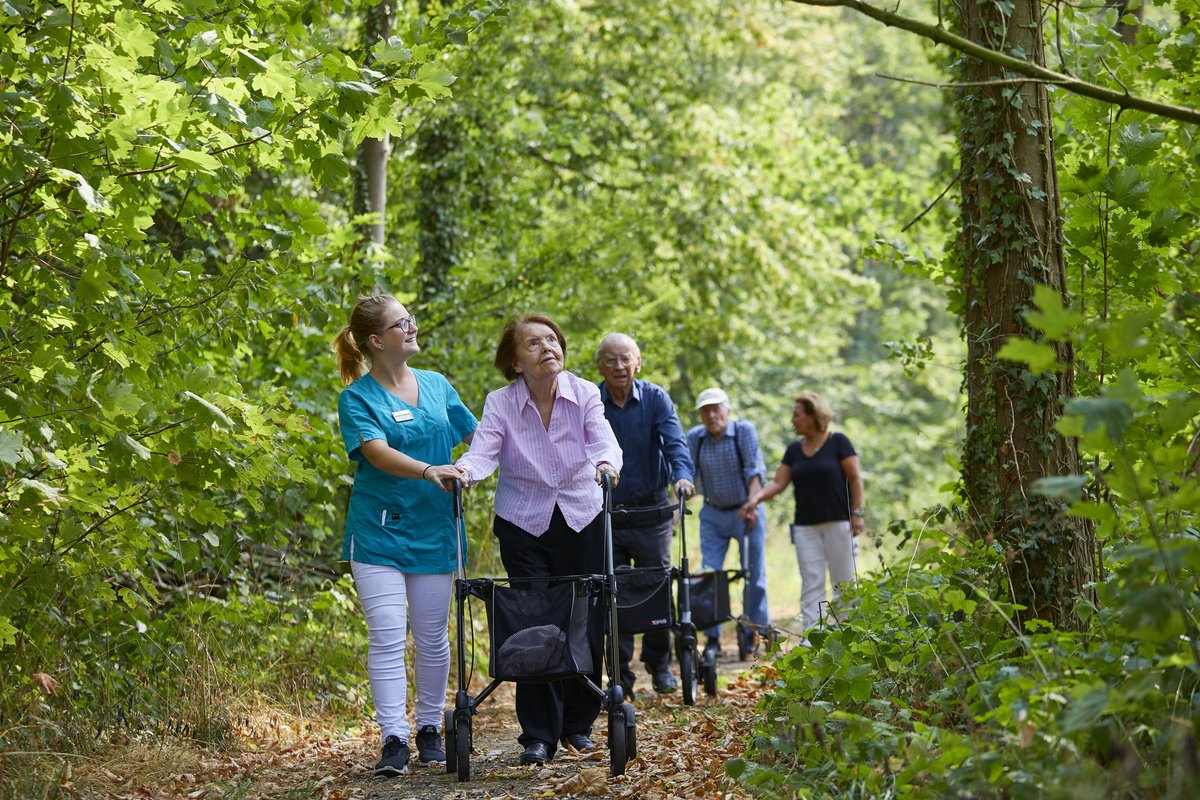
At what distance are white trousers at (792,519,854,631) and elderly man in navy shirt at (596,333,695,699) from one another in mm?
2139

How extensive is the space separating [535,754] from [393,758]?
64cm

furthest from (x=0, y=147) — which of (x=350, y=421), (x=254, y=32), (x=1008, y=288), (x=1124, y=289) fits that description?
(x=1124, y=289)

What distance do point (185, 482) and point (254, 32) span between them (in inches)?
77.3

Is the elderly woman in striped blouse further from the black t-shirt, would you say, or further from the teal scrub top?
the black t-shirt

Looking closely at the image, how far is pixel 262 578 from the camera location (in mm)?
8188

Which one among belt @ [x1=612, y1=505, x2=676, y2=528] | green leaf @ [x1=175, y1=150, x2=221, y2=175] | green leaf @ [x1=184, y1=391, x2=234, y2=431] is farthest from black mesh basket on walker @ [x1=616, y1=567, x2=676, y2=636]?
green leaf @ [x1=175, y1=150, x2=221, y2=175]

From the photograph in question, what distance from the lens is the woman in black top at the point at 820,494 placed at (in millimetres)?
9648

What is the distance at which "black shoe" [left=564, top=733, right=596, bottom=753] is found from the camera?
597 centimetres

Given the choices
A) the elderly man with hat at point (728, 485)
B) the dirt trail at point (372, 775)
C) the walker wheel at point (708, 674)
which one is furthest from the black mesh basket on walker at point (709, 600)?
the dirt trail at point (372, 775)

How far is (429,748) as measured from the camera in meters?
5.94

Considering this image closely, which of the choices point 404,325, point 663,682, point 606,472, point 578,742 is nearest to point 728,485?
point 663,682

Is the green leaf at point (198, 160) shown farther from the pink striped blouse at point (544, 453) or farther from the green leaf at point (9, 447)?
the pink striped blouse at point (544, 453)

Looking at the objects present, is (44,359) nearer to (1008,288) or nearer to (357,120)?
(357,120)

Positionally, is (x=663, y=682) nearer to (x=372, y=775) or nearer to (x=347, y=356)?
(x=372, y=775)
